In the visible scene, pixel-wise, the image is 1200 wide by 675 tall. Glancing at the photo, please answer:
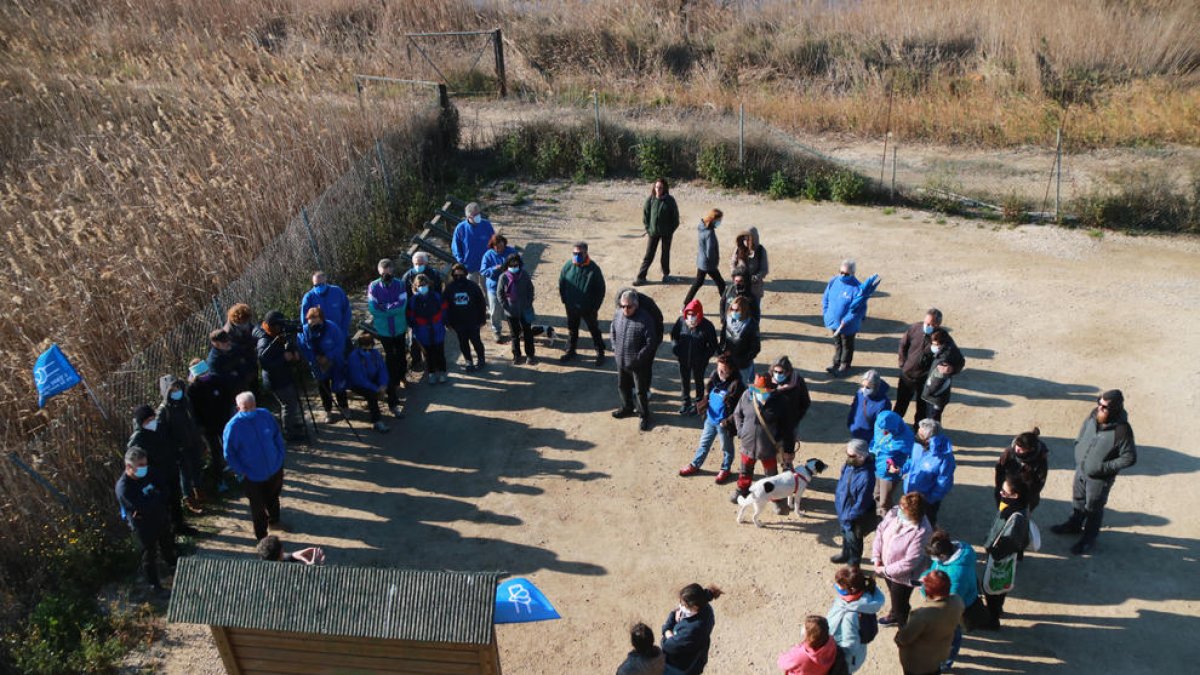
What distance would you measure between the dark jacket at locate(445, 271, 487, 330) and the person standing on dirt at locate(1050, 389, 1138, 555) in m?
6.32

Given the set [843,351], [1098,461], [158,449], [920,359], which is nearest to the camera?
[1098,461]

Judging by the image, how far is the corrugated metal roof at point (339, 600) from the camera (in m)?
5.09

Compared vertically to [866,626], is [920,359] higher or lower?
higher

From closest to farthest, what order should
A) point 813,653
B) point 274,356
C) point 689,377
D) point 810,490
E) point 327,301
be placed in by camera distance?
point 813,653 → point 810,490 → point 274,356 → point 689,377 → point 327,301

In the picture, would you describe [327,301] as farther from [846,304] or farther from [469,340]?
[846,304]

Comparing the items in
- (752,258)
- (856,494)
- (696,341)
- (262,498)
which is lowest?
(262,498)

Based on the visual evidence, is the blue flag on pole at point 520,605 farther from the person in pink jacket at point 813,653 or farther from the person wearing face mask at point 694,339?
the person wearing face mask at point 694,339

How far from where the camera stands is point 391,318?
10.2m

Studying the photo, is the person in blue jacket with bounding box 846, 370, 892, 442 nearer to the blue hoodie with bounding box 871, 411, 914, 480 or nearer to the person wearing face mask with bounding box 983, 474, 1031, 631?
the blue hoodie with bounding box 871, 411, 914, 480

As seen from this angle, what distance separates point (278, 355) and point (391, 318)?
142 centimetres

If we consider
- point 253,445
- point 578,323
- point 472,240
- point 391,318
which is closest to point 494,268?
point 472,240

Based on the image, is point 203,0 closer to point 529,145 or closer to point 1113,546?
point 529,145

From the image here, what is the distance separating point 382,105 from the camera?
52.7 feet

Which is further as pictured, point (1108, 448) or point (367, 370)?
point (367, 370)
